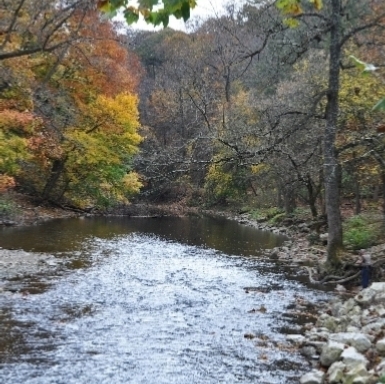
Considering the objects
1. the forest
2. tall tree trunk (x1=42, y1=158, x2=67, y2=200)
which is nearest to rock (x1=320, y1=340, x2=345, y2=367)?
the forest

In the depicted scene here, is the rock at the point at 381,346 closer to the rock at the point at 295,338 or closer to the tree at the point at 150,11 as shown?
the rock at the point at 295,338

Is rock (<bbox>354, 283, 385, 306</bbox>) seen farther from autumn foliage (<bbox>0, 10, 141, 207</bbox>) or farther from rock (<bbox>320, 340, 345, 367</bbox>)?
autumn foliage (<bbox>0, 10, 141, 207</bbox>)

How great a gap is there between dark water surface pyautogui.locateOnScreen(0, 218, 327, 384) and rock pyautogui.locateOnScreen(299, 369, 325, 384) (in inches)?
11.0

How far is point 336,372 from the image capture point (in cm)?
601

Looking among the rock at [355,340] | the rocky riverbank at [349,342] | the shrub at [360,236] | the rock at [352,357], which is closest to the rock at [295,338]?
the rocky riverbank at [349,342]

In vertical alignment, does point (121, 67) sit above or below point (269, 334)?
above

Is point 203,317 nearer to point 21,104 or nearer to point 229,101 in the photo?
point 21,104

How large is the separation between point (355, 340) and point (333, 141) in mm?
6210

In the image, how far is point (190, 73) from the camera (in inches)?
1930

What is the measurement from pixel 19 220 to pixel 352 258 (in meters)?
14.3

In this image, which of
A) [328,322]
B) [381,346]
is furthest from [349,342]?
[328,322]

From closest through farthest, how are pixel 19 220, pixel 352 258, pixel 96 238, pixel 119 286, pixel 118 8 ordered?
pixel 118 8 → pixel 119 286 → pixel 352 258 → pixel 96 238 → pixel 19 220

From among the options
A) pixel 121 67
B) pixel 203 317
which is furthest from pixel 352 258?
pixel 121 67

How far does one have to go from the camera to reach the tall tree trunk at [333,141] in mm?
11906
